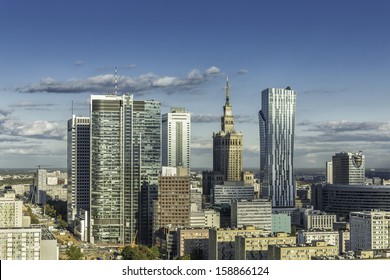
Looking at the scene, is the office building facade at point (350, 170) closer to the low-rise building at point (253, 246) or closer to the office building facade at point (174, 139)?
the office building facade at point (174, 139)

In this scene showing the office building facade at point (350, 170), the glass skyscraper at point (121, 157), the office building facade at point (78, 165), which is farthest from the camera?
the office building facade at point (350, 170)

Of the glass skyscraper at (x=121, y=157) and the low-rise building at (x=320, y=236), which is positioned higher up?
the glass skyscraper at (x=121, y=157)

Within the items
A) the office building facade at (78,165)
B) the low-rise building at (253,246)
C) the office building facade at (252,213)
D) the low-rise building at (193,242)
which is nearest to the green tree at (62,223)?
the office building facade at (78,165)

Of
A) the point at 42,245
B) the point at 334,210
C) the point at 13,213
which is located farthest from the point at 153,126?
the point at 42,245

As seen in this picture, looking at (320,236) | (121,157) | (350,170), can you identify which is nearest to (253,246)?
(320,236)

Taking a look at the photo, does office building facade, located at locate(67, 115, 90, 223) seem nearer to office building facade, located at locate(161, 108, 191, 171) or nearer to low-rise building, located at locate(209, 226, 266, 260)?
office building facade, located at locate(161, 108, 191, 171)

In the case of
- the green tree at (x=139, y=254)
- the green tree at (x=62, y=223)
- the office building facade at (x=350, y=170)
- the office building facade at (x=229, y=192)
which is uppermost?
the office building facade at (x=350, y=170)

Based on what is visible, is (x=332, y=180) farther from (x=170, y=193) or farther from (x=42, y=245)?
(x=42, y=245)
